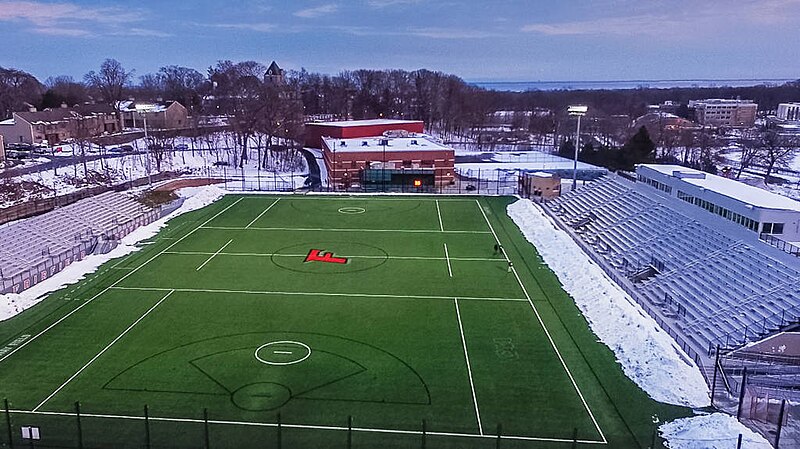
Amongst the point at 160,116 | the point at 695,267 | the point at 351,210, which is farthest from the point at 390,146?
the point at 160,116

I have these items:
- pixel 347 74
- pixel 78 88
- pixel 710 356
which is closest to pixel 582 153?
pixel 710 356

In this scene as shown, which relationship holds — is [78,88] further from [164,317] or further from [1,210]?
[164,317]

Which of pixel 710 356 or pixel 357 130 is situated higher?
pixel 357 130

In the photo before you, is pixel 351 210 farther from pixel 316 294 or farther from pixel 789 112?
pixel 789 112

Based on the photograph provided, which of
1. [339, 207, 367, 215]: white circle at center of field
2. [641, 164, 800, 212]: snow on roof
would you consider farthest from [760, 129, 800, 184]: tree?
[339, 207, 367, 215]: white circle at center of field

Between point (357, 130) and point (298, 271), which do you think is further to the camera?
point (357, 130)

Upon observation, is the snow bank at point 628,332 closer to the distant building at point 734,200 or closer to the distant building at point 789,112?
the distant building at point 734,200

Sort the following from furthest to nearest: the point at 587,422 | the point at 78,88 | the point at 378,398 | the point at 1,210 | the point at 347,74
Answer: the point at 347,74
the point at 78,88
the point at 1,210
the point at 378,398
the point at 587,422
